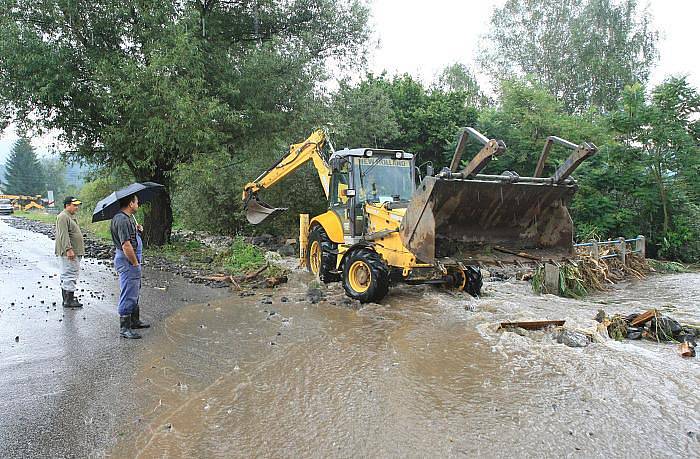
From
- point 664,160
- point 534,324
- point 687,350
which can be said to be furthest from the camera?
point 664,160

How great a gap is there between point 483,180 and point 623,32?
28.7 metres

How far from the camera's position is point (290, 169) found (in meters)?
12.6

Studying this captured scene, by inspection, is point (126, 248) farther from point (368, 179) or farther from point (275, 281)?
point (368, 179)

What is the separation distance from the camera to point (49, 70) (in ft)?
42.2

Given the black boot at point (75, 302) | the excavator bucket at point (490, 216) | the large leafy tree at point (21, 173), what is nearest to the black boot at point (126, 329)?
the black boot at point (75, 302)

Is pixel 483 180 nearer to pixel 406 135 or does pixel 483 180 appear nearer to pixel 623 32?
pixel 406 135

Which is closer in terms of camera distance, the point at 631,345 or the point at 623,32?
the point at 631,345

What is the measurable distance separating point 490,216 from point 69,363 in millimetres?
6078

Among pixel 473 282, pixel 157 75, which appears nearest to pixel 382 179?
pixel 473 282

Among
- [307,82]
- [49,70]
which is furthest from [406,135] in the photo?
[49,70]

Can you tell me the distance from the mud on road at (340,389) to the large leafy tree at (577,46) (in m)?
26.2

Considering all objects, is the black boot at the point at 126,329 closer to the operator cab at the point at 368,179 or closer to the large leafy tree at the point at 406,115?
the operator cab at the point at 368,179

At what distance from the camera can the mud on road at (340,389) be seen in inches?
154

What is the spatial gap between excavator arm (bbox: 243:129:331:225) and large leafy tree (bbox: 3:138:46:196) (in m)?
73.0
